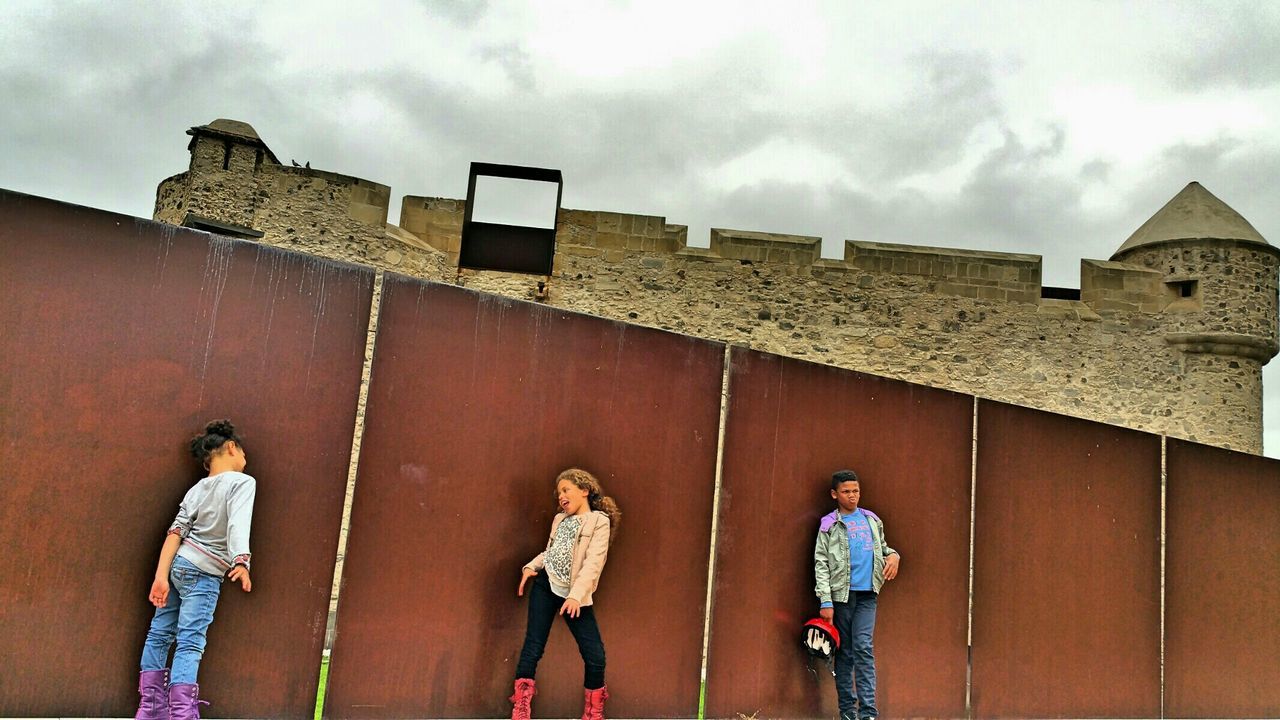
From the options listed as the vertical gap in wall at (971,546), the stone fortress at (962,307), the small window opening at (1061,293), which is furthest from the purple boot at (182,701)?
the small window opening at (1061,293)

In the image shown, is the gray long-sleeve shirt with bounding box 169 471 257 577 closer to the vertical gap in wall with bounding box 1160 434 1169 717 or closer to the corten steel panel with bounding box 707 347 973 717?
the corten steel panel with bounding box 707 347 973 717

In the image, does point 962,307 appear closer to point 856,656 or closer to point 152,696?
point 856,656

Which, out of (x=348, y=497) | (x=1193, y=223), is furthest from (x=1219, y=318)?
(x=348, y=497)

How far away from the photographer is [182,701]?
3771mm

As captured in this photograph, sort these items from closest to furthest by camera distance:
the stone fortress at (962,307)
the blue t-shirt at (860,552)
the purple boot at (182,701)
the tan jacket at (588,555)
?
the purple boot at (182,701), the tan jacket at (588,555), the blue t-shirt at (860,552), the stone fortress at (962,307)

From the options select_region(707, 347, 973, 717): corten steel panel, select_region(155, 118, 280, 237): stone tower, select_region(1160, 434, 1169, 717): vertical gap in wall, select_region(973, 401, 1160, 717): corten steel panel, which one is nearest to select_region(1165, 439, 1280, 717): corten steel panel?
select_region(1160, 434, 1169, 717): vertical gap in wall

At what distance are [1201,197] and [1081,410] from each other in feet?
12.9

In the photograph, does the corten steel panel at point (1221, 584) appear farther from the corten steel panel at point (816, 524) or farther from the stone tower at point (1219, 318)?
the stone tower at point (1219, 318)

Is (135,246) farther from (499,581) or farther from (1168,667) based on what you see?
(1168,667)

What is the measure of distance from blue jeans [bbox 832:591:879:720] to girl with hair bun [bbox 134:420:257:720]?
Result: 120 inches

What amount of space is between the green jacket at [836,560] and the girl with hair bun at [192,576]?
292cm

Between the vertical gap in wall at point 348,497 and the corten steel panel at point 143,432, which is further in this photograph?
the vertical gap in wall at point 348,497

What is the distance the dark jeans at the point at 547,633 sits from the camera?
443cm

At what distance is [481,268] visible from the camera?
44.2ft
